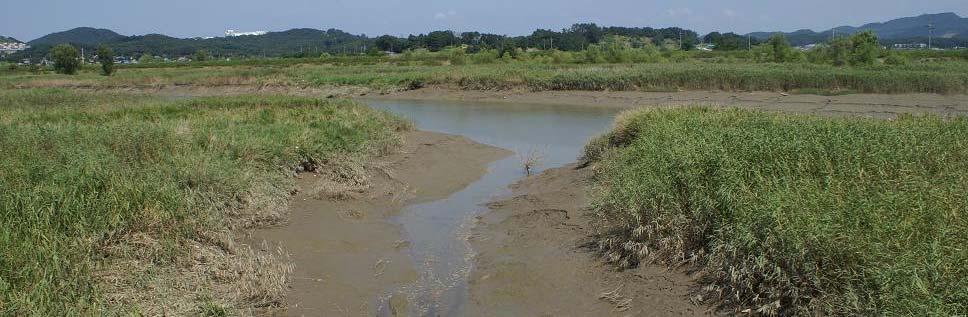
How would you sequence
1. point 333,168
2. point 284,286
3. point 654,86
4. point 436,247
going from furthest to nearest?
point 654,86 < point 333,168 < point 436,247 < point 284,286

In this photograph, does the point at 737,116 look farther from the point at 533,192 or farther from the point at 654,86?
the point at 654,86

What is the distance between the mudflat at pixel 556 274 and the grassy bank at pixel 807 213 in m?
0.31

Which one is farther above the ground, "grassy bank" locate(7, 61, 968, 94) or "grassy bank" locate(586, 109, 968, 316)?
"grassy bank" locate(7, 61, 968, 94)

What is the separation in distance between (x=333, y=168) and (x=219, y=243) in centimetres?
467

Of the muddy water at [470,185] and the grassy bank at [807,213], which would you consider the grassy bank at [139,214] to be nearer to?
the muddy water at [470,185]

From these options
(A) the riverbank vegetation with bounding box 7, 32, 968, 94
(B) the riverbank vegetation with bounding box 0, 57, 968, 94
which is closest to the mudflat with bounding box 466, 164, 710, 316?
(B) the riverbank vegetation with bounding box 0, 57, 968, 94

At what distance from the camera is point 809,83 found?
31047 millimetres

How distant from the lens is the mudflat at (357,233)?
712 cm

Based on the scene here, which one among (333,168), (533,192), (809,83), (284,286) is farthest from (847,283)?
(809,83)

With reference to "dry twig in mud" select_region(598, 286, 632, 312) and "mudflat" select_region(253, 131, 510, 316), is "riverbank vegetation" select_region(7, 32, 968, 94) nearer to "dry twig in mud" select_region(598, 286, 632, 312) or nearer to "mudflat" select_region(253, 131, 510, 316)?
"mudflat" select_region(253, 131, 510, 316)

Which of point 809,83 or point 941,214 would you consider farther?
point 809,83

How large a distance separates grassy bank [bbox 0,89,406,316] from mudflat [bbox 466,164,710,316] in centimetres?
229

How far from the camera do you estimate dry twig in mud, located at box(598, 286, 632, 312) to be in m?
6.48

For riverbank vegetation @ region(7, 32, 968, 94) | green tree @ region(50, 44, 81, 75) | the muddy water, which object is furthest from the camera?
green tree @ region(50, 44, 81, 75)
